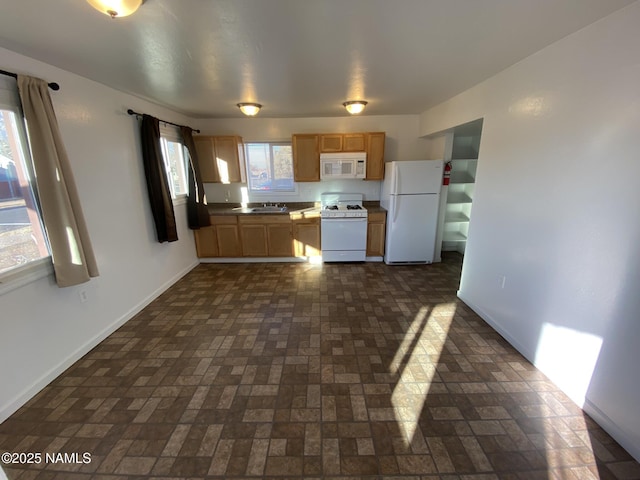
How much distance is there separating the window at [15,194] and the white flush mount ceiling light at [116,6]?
4.08 feet

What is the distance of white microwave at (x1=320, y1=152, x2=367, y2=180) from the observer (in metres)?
4.30

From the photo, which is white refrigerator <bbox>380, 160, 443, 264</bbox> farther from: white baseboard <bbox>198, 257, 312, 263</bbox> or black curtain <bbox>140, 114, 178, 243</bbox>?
black curtain <bbox>140, 114, 178, 243</bbox>

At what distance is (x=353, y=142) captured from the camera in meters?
4.30

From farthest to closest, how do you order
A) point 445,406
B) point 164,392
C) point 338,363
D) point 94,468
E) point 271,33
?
point 338,363
point 164,392
point 445,406
point 271,33
point 94,468

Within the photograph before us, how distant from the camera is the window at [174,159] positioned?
3.65 m

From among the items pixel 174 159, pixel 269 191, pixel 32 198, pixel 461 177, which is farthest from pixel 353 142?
pixel 32 198

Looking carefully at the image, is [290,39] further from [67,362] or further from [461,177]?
[461,177]

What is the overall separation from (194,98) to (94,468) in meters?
3.37

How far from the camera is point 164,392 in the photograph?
1926 mm

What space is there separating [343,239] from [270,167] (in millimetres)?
1864

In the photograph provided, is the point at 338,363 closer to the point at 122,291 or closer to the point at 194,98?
the point at 122,291

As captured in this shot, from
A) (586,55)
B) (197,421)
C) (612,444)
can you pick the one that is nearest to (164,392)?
(197,421)

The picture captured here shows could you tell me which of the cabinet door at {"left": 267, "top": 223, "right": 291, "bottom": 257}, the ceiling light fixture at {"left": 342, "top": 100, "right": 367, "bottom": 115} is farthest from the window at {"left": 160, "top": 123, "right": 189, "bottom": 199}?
the ceiling light fixture at {"left": 342, "top": 100, "right": 367, "bottom": 115}

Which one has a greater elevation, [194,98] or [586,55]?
[194,98]
